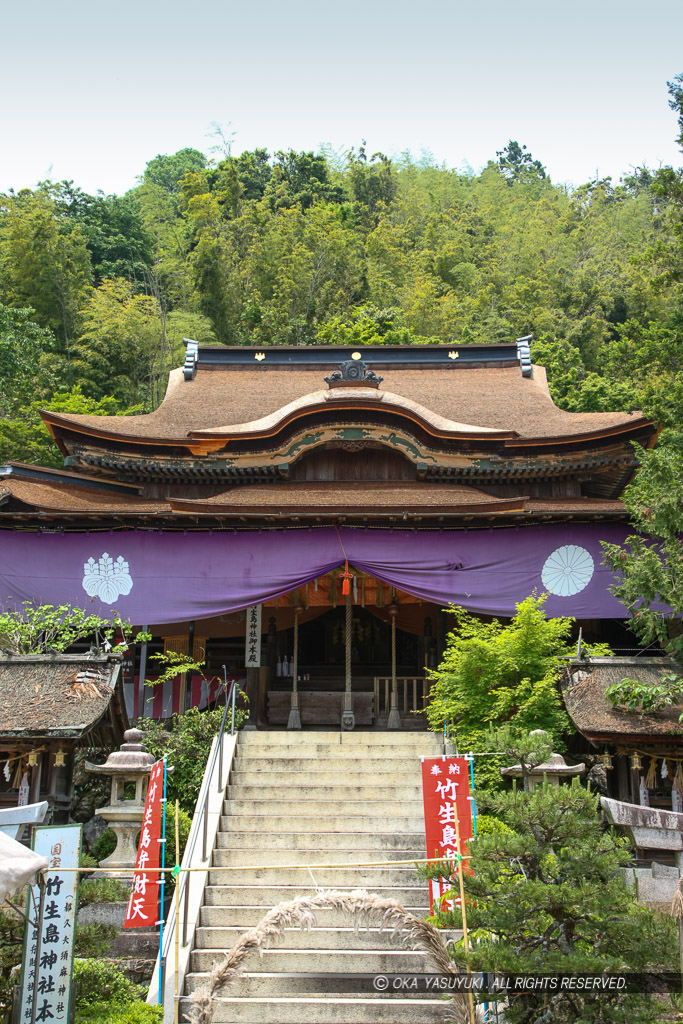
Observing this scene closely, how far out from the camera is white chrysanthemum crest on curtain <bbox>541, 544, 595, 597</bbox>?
1428 centimetres

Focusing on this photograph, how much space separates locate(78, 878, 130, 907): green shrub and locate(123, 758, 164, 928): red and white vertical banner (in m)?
0.50

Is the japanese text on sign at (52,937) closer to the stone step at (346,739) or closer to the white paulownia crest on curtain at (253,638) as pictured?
the stone step at (346,739)

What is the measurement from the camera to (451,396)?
67.6 feet

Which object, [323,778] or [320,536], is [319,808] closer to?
[323,778]

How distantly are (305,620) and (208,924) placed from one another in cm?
779

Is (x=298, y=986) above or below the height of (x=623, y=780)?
Answer: below

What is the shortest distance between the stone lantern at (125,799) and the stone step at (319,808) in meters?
0.99

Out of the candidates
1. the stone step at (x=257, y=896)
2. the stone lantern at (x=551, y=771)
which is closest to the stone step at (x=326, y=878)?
the stone step at (x=257, y=896)

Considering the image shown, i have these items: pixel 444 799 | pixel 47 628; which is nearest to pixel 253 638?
pixel 47 628

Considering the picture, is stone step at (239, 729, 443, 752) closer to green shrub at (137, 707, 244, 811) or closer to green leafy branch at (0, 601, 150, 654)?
green shrub at (137, 707, 244, 811)

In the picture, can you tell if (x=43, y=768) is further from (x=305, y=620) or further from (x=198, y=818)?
(x=305, y=620)

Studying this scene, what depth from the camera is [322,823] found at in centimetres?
1020

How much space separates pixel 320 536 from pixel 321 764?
4108 millimetres

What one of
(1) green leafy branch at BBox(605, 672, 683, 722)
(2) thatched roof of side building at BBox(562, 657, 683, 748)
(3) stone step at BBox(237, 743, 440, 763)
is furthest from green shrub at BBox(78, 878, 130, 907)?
(1) green leafy branch at BBox(605, 672, 683, 722)
